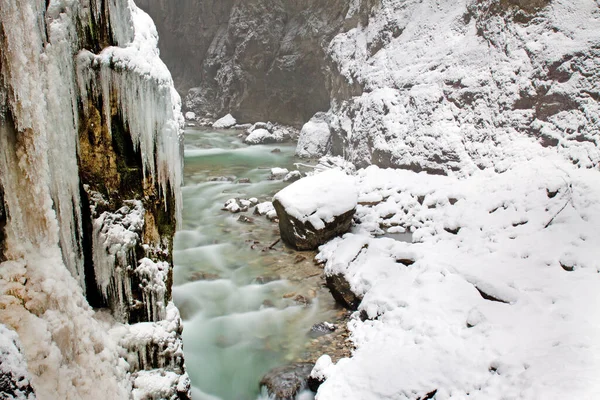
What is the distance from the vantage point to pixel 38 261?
2.76 m

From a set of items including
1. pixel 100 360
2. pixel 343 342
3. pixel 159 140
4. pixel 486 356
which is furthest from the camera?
pixel 343 342

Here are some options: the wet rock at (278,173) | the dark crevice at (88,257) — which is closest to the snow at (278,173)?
the wet rock at (278,173)

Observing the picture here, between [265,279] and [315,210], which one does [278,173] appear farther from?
[265,279]

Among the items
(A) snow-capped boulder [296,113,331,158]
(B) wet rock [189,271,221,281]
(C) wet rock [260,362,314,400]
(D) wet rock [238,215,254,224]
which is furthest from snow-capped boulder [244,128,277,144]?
(C) wet rock [260,362,314,400]

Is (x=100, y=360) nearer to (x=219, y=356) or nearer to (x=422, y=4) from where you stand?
(x=219, y=356)

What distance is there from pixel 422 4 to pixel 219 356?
10.5 m

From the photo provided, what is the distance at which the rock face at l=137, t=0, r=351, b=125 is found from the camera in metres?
18.8

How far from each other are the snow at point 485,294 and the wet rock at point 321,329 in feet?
0.96

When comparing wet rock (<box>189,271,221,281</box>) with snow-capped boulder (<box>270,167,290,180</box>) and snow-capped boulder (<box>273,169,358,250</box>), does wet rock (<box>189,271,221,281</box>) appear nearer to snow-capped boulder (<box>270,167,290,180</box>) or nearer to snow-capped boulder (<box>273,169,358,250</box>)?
snow-capped boulder (<box>273,169,358,250</box>)

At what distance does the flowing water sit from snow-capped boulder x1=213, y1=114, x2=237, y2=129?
1074 cm

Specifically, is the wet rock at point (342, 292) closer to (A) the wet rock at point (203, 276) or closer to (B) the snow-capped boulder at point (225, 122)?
(A) the wet rock at point (203, 276)

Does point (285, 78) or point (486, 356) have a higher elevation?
point (285, 78)

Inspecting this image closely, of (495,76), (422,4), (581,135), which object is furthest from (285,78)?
(581,135)

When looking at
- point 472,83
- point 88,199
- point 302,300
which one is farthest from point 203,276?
point 472,83
